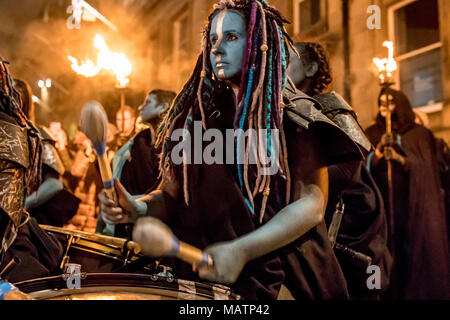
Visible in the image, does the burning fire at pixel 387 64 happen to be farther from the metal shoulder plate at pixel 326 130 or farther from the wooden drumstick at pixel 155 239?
the wooden drumstick at pixel 155 239

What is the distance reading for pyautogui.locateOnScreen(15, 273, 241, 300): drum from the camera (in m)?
1.46

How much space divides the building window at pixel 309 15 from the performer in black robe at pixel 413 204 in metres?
2.74

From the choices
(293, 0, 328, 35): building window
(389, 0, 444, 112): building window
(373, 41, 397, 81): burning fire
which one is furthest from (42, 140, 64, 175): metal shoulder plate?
(293, 0, 328, 35): building window

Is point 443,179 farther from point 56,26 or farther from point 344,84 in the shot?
point 56,26

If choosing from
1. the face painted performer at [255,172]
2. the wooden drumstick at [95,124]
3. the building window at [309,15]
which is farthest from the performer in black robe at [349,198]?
the building window at [309,15]

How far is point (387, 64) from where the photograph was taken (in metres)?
4.47

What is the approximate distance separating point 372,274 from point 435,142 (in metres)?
3.36

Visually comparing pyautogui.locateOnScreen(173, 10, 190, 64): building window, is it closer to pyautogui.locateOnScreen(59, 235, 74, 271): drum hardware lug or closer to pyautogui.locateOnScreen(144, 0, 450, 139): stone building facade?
pyautogui.locateOnScreen(144, 0, 450, 139): stone building facade

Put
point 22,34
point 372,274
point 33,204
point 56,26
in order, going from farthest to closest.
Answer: point 56,26
point 22,34
point 33,204
point 372,274

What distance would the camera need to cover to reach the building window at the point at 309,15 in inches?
308

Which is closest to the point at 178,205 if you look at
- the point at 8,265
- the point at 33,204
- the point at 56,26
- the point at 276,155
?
the point at 276,155

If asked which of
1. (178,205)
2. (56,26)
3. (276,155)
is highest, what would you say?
(56,26)

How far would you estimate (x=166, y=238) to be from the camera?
1.19 metres

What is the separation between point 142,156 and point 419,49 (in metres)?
4.65
